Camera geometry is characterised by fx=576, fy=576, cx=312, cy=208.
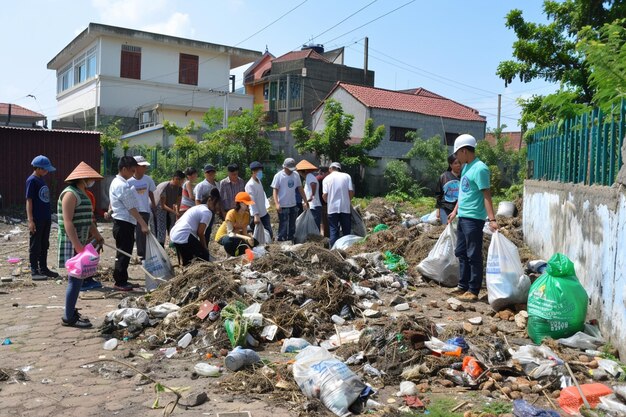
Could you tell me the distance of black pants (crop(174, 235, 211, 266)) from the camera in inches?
283

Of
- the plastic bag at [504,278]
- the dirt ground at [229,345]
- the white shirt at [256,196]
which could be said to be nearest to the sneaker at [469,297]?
the dirt ground at [229,345]

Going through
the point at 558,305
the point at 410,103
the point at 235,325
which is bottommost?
the point at 235,325

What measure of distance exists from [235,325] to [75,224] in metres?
2.84

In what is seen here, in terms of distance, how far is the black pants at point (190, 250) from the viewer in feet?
23.6

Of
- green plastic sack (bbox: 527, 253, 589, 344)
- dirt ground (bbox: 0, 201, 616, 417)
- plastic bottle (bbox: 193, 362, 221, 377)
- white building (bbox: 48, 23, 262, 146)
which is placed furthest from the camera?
white building (bbox: 48, 23, 262, 146)

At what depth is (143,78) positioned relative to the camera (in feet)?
102

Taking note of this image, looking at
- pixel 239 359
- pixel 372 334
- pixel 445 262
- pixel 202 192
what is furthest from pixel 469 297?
pixel 202 192

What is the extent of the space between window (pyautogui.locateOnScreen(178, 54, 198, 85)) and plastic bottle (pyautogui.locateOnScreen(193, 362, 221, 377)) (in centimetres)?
2992

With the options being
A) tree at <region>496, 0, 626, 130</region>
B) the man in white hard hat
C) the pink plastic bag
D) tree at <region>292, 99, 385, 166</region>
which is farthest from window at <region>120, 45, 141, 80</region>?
the man in white hard hat

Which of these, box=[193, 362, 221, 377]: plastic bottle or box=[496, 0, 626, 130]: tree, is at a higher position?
box=[496, 0, 626, 130]: tree

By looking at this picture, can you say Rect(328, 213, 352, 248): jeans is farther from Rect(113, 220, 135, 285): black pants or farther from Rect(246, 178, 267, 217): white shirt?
Rect(113, 220, 135, 285): black pants

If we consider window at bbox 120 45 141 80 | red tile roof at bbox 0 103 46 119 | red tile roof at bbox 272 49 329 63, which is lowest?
red tile roof at bbox 0 103 46 119

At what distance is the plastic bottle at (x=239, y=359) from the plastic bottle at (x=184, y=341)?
0.72m

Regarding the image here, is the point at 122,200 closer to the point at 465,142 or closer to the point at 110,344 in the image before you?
the point at 110,344
